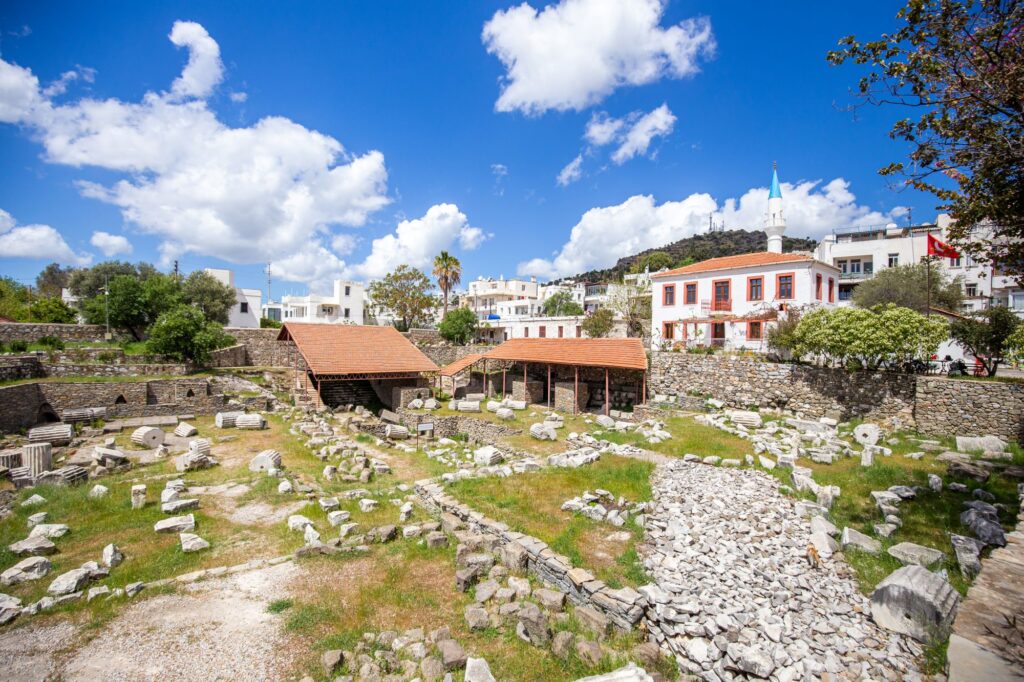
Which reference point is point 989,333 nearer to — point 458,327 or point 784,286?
point 784,286

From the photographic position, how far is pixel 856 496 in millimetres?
10469

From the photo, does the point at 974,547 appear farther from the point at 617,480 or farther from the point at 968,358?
the point at 968,358

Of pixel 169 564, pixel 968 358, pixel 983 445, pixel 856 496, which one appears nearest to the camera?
pixel 169 564

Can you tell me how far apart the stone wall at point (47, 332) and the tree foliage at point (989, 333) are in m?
48.9

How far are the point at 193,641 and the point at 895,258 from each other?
57.3 meters

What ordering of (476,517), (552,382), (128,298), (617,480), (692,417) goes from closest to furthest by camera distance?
(476,517) → (617,480) → (692,417) → (552,382) → (128,298)

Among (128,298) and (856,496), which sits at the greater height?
(128,298)

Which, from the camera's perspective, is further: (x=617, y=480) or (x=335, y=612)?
(x=617, y=480)

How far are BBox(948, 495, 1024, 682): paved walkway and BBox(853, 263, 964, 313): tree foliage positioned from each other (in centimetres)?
3159

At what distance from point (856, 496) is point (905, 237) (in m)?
46.8

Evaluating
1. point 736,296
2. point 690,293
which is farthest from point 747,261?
point 690,293

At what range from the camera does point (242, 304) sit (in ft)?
159

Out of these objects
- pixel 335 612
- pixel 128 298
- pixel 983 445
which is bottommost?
pixel 335 612

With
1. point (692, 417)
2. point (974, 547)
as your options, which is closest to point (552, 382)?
point (692, 417)
